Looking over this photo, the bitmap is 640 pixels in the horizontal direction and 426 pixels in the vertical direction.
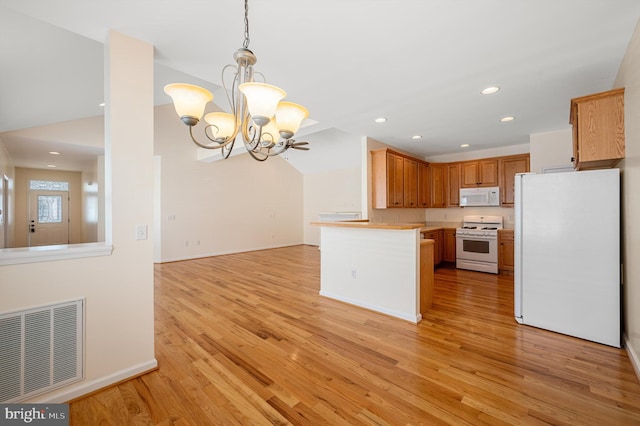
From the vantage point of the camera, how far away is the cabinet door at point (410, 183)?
5383 mm

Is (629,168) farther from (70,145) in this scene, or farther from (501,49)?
(70,145)

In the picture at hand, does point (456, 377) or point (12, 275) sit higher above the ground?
point (12, 275)

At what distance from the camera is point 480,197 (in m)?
5.51

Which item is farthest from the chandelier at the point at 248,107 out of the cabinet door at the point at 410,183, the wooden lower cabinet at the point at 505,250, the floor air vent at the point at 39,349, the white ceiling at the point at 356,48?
the wooden lower cabinet at the point at 505,250

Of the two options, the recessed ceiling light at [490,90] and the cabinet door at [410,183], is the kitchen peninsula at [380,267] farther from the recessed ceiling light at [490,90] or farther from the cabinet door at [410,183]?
the cabinet door at [410,183]

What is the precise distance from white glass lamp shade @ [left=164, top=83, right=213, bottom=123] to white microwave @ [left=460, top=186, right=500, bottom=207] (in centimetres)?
Result: 569

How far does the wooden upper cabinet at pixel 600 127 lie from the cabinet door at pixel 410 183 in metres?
2.90

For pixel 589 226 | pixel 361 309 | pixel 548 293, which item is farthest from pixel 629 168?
pixel 361 309

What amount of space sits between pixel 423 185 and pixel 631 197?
3.88 meters

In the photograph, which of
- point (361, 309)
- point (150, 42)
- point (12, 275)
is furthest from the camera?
point (361, 309)

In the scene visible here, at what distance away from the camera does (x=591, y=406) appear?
1670 mm

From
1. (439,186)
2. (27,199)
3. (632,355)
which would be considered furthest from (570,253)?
(27,199)

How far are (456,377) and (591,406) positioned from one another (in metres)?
0.78

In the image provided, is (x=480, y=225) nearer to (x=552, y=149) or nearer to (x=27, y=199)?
(x=552, y=149)
